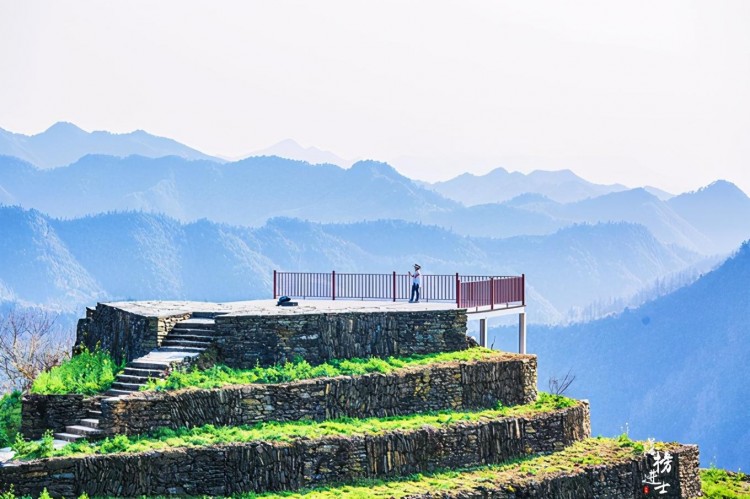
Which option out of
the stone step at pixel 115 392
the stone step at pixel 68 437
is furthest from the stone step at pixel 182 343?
the stone step at pixel 68 437

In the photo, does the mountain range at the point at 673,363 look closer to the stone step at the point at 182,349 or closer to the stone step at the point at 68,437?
the stone step at the point at 182,349

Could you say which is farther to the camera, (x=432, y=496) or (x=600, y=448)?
(x=600, y=448)

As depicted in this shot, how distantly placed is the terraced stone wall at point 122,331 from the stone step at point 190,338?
0.19 meters

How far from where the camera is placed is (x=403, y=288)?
116 ft

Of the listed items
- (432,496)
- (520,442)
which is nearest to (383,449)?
(432,496)

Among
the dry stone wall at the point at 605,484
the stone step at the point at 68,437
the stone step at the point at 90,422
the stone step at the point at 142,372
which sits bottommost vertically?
the dry stone wall at the point at 605,484

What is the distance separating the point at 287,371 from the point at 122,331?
5.69 metres

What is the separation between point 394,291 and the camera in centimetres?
3544

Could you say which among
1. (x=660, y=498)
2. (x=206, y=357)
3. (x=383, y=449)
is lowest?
(x=660, y=498)

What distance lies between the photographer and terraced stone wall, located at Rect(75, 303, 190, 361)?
27.3 metres

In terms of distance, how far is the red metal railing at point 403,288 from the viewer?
31906 millimetres

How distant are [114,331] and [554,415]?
12.1 m

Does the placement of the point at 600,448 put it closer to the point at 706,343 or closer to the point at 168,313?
the point at 168,313

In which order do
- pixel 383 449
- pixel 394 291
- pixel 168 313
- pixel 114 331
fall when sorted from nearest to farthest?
pixel 383 449
pixel 168 313
pixel 114 331
pixel 394 291
